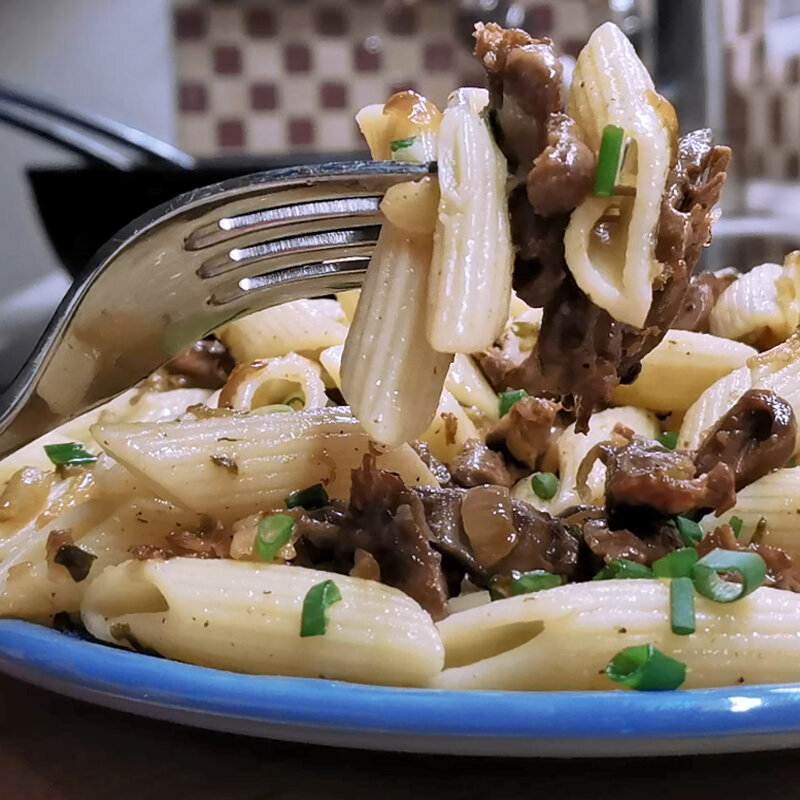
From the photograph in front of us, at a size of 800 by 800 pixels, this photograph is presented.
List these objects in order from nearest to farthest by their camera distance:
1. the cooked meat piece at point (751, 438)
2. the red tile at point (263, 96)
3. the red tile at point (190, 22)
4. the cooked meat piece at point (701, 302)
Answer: the cooked meat piece at point (751, 438)
the cooked meat piece at point (701, 302)
the red tile at point (190, 22)
the red tile at point (263, 96)

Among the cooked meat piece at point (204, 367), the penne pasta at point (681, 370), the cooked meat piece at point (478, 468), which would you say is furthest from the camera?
the cooked meat piece at point (204, 367)

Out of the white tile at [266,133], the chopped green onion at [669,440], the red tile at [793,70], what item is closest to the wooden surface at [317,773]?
the chopped green onion at [669,440]

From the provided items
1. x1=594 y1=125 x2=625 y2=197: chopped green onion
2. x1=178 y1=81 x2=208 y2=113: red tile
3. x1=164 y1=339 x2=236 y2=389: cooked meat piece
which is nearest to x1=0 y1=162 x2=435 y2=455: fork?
x1=594 y1=125 x2=625 y2=197: chopped green onion

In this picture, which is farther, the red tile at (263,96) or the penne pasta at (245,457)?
the red tile at (263,96)

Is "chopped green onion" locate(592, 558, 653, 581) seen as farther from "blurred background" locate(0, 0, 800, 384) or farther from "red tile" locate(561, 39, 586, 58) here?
"red tile" locate(561, 39, 586, 58)

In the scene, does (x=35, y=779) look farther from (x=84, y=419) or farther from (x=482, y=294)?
(x=84, y=419)

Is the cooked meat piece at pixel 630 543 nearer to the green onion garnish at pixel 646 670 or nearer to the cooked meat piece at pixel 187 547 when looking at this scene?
the green onion garnish at pixel 646 670

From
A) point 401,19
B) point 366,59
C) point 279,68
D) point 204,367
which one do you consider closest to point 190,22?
point 279,68
